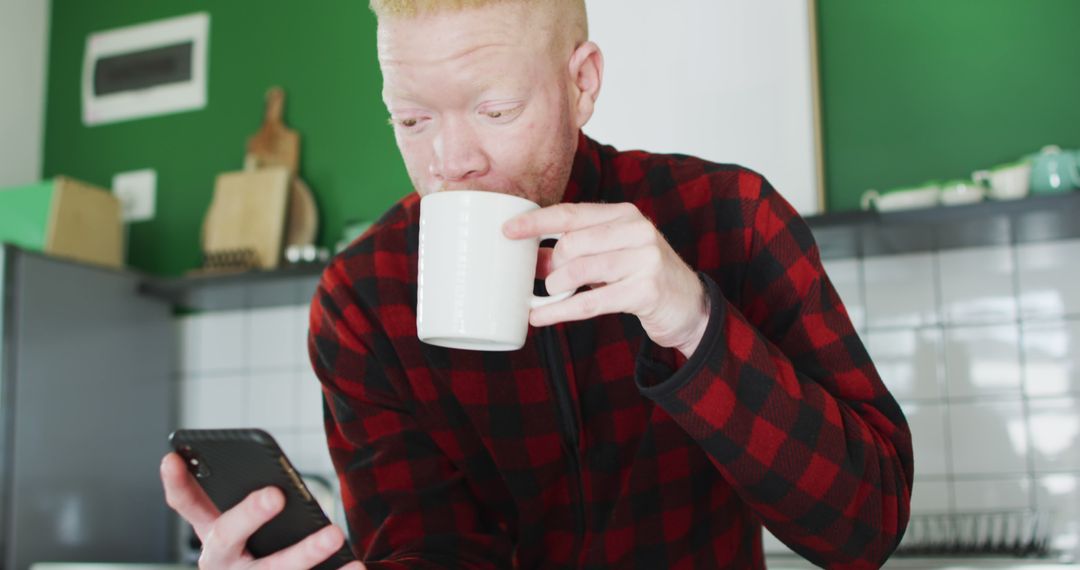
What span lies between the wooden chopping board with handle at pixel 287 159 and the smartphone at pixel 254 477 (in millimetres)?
2230

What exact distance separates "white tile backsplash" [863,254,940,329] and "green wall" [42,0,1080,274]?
6.6 inches

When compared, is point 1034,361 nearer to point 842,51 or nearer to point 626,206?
point 842,51

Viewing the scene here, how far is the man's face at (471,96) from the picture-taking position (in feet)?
2.80

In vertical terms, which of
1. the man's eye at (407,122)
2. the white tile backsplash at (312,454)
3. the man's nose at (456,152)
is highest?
the man's eye at (407,122)

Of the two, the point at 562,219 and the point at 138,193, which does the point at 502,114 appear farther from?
the point at 138,193

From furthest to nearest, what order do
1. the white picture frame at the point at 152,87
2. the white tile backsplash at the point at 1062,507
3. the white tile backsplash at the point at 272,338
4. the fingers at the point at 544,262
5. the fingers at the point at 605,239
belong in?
the white picture frame at the point at 152,87 → the white tile backsplash at the point at 272,338 → the white tile backsplash at the point at 1062,507 → the fingers at the point at 544,262 → the fingers at the point at 605,239

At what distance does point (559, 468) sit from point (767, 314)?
0.26 metres

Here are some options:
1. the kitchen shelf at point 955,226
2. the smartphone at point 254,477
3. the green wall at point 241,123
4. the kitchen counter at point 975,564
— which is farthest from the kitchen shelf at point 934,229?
the smartphone at point 254,477

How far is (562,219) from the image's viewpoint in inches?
26.8

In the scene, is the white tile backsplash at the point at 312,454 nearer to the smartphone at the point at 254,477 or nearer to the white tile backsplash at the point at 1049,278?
the white tile backsplash at the point at 1049,278

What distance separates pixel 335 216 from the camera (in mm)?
2994

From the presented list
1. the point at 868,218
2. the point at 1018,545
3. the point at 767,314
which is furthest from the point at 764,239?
the point at 1018,545

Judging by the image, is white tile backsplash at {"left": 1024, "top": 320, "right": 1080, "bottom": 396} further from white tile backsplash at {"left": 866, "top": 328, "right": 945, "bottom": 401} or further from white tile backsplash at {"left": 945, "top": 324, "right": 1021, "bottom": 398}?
white tile backsplash at {"left": 866, "top": 328, "right": 945, "bottom": 401}

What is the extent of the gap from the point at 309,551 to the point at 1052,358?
2.00m
